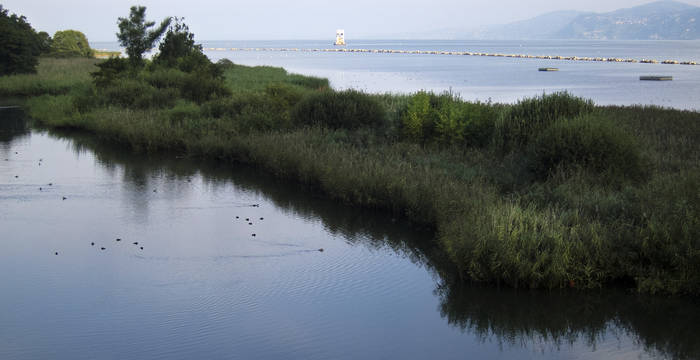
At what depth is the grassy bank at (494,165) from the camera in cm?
941

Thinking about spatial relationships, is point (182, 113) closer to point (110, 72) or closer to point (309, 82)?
point (110, 72)

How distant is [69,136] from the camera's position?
85.0 feet

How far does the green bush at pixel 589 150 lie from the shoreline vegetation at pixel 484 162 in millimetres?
31

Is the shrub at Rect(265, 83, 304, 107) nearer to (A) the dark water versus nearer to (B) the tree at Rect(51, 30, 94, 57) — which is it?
(A) the dark water

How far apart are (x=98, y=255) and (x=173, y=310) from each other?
10.3ft

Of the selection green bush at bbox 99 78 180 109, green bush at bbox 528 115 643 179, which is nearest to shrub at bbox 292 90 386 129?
green bush at bbox 528 115 643 179

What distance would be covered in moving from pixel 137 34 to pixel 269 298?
1341 inches

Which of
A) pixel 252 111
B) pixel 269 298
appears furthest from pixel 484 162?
pixel 252 111

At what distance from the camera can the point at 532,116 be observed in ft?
54.6

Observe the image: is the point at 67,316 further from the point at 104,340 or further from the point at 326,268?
the point at 326,268

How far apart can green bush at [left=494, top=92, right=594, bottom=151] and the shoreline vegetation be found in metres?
0.05

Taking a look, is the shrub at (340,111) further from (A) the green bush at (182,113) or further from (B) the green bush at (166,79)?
(B) the green bush at (166,79)

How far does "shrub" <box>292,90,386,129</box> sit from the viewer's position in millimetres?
20375

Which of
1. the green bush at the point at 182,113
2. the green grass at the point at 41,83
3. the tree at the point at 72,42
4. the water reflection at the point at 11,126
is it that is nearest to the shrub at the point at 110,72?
the green grass at the point at 41,83
